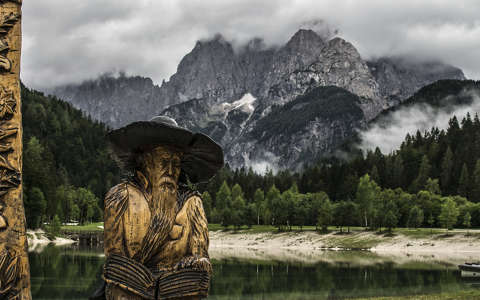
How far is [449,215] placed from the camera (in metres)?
94.8

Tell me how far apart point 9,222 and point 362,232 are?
323 ft

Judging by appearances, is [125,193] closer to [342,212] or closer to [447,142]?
[342,212]

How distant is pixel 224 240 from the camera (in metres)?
111

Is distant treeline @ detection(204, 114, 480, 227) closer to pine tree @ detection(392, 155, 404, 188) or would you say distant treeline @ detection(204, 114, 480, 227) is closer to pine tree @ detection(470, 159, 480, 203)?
pine tree @ detection(392, 155, 404, 188)

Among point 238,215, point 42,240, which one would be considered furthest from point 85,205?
point 42,240

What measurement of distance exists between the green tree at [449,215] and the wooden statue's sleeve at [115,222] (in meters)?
95.8

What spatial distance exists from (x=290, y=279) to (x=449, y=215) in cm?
5666

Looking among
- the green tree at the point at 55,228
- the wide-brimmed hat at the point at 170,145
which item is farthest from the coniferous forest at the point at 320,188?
the wide-brimmed hat at the point at 170,145

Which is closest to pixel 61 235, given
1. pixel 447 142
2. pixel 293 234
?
pixel 293 234

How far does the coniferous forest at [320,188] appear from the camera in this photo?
10025cm

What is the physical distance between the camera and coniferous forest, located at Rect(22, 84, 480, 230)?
100250 mm

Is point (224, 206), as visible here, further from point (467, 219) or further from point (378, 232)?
point (467, 219)

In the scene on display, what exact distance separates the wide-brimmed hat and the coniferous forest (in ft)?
200

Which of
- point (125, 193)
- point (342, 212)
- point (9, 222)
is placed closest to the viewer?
point (125, 193)
